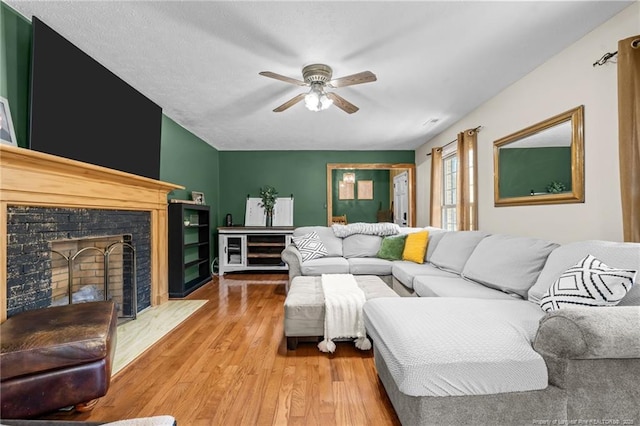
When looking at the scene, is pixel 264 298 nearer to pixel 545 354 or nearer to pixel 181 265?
pixel 181 265

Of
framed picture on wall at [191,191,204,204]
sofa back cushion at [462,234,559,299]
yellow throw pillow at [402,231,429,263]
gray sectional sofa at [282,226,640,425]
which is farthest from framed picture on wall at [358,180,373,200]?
gray sectional sofa at [282,226,640,425]

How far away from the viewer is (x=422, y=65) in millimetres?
2691

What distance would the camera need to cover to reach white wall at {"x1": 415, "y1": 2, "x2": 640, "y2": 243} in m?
2.11

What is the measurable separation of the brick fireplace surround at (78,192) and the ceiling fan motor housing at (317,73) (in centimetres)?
185

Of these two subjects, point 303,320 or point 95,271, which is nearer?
point 303,320

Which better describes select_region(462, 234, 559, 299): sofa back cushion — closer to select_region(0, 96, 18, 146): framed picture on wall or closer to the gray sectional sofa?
the gray sectional sofa

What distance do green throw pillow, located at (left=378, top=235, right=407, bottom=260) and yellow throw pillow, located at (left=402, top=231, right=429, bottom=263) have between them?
0.06 m

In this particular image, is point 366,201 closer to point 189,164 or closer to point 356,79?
point 189,164

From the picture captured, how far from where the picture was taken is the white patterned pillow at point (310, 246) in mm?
4141

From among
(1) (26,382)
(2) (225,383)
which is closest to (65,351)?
(1) (26,382)

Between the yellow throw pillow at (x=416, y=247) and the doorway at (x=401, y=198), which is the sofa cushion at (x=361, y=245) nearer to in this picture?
the yellow throw pillow at (x=416, y=247)

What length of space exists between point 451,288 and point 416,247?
4.62 ft

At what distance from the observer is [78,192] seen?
2438 millimetres

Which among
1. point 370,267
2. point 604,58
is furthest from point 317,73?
point 370,267
